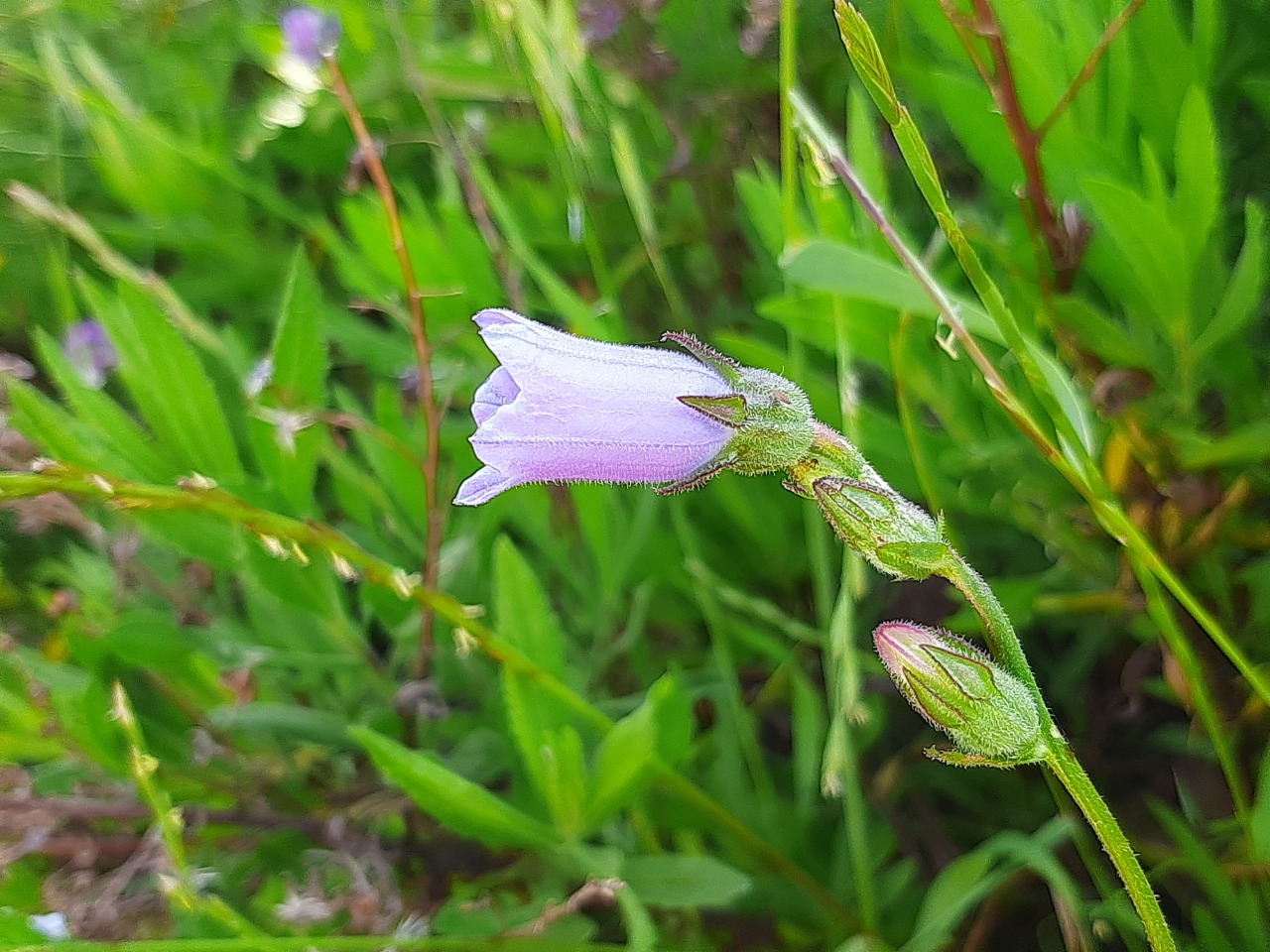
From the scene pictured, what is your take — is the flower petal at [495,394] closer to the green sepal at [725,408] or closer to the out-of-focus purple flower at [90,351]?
the green sepal at [725,408]

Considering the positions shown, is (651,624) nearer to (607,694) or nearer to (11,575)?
(607,694)

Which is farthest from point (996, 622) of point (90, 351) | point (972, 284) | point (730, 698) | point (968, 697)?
point (90, 351)

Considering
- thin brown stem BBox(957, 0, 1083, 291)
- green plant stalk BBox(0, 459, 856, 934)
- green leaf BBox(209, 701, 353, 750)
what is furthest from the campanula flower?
green leaf BBox(209, 701, 353, 750)

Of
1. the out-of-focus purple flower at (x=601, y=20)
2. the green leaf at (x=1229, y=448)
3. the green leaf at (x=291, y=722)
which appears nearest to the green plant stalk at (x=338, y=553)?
the green leaf at (x=291, y=722)

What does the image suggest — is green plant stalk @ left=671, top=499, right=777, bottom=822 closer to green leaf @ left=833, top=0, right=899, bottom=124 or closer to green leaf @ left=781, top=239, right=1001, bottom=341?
green leaf @ left=781, top=239, right=1001, bottom=341

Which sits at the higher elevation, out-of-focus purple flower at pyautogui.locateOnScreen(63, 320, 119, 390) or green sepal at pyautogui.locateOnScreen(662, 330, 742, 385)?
green sepal at pyautogui.locateOnScreen(662, 330, 742, 385)

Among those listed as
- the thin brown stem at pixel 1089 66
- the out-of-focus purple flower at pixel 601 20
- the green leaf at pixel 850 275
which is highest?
the out-of-focus purple flower at pixel 601 20
